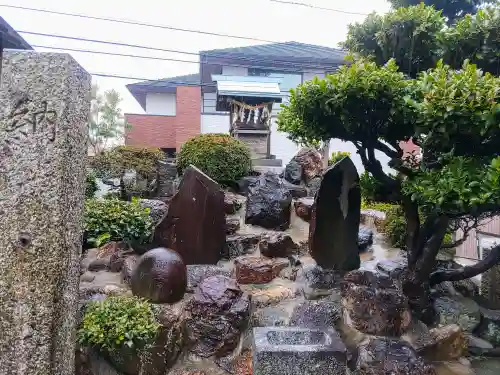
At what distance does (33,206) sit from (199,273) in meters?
2.49

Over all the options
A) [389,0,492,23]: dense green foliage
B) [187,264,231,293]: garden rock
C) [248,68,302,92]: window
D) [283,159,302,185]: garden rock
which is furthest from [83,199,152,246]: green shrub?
[248,68,302,92]: window

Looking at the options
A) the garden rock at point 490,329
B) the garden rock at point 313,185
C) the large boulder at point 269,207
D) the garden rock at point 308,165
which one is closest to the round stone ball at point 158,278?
the large boulder at point 269,207

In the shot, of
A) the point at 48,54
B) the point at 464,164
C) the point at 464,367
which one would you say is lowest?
the point at 464,367

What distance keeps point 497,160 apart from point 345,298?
2.31 m

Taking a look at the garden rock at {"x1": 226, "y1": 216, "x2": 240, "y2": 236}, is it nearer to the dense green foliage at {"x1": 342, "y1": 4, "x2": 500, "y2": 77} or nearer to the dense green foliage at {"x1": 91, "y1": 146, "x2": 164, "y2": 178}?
the dense green foliage at {"x1": 91, "y1": 146, "x2": 164, "y2": 178}

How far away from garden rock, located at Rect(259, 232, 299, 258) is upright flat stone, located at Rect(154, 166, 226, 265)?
87cm

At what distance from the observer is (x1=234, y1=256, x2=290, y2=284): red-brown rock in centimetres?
504

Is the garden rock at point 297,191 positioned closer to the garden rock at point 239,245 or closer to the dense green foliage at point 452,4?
the garden rock at point 239,245

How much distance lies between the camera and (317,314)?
443 cm

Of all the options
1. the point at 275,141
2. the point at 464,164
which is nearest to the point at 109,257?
the point at 464,164

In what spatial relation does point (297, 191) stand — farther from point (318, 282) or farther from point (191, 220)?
point (191, 220)

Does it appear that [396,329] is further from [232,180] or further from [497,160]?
[232,180]

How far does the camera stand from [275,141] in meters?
16.9

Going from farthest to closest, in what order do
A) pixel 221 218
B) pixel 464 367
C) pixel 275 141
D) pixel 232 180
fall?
1. pixel 275 141
2. pixel 232 180
3. pixel 221 218
4. pixel 464 367
